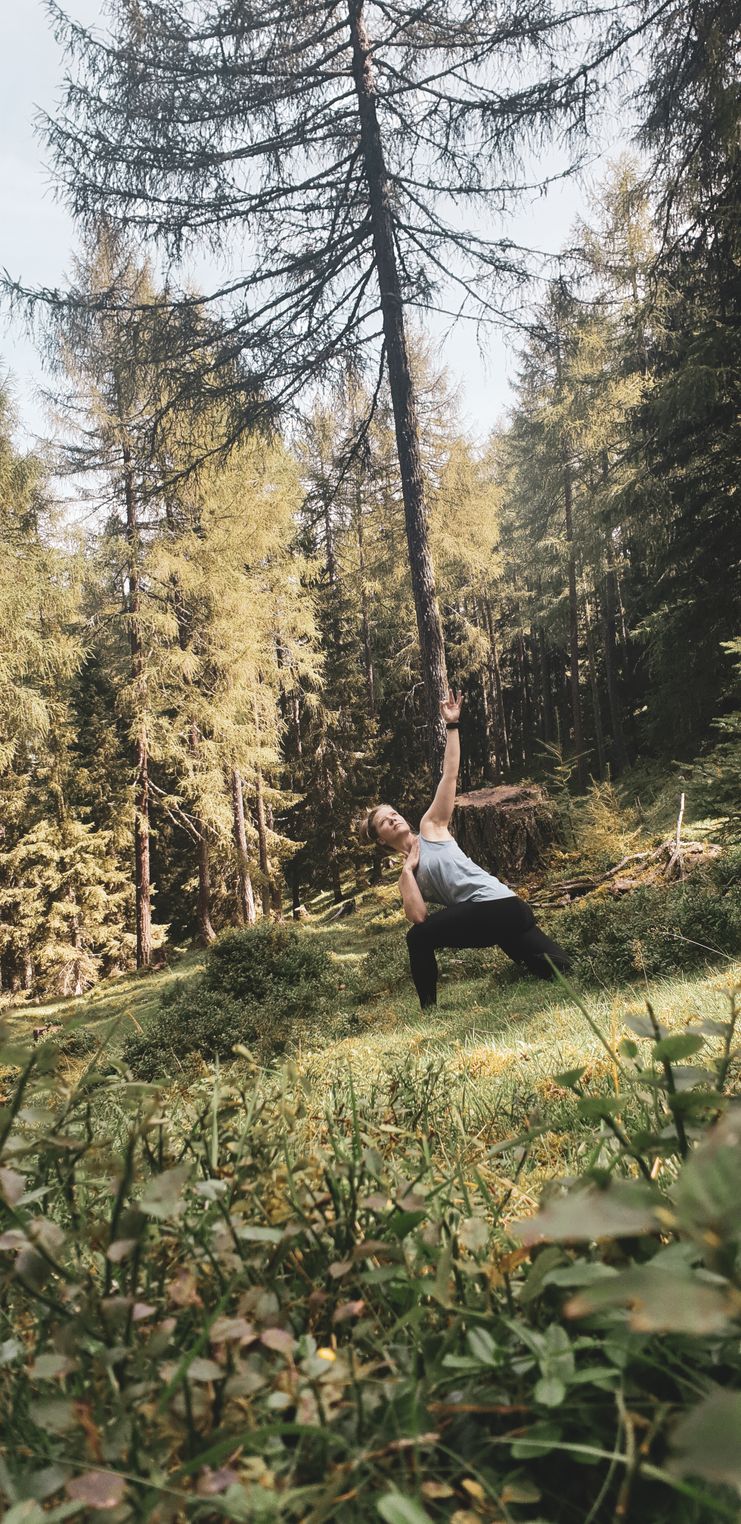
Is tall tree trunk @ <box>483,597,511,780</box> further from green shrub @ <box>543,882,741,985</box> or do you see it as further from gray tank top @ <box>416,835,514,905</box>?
gray tank top @ <box>416,835,514,905</box>

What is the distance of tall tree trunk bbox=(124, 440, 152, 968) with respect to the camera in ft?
50.4

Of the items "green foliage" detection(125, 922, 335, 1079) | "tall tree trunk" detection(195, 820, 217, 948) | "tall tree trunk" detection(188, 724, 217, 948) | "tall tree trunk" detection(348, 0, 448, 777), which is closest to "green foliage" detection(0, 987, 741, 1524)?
"green foliage" detection(125, 922, 335, 1079)

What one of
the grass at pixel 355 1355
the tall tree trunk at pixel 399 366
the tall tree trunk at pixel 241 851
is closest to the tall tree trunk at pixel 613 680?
the tall tree trunk at pixel 241 851

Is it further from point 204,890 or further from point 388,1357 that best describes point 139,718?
point 388,1357

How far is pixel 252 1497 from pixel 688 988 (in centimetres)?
396

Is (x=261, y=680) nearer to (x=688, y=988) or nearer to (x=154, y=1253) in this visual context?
(x=688, y=988)

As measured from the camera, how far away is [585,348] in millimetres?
9727

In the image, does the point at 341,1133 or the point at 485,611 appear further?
the point at 485,611

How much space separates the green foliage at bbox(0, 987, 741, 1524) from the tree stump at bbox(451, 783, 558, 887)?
955cm

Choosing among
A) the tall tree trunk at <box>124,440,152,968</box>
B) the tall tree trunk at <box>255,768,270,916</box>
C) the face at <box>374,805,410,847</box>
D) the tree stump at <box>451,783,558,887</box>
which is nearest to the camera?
the face at <box>374,805,410,847</box>

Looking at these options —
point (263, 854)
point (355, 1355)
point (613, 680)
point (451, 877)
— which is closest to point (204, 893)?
point (263, 854)

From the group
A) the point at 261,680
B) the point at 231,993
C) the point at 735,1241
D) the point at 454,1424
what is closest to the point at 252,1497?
the point at 454,1424

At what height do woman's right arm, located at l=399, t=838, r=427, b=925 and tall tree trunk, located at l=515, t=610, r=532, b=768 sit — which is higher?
tall tree trunk, located at l=515, t=610, r=532, b=768

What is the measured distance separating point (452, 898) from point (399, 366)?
6.73 meters
